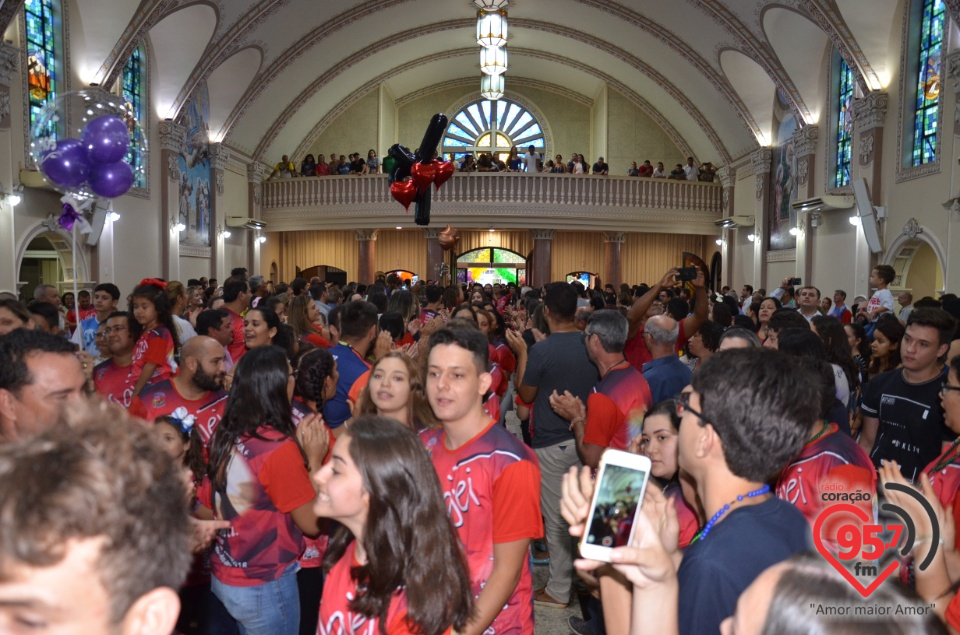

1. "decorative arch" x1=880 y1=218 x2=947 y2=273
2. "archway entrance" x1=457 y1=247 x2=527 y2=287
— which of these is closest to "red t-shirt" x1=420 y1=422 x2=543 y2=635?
"decorative arch" x1=880 y1=218 x2=947 y2=273

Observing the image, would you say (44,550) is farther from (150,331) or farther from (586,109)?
(586,109)

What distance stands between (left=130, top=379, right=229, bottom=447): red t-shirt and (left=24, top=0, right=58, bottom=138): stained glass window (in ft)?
36.1

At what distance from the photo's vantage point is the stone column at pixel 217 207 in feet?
64.0

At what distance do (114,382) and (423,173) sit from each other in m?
6.50

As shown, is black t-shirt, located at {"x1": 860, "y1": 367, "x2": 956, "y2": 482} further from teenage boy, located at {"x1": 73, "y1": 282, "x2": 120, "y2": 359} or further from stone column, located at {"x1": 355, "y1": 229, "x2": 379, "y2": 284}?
stone column, located at {"x1": 355, "y1": 229, "x2": 379, "y2": 284}

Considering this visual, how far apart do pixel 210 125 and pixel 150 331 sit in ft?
52.0

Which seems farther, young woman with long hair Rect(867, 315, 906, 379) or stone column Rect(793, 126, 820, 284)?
stone column Rect(793, 126, 820, 284)

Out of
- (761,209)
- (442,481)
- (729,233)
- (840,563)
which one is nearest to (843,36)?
(761,209)

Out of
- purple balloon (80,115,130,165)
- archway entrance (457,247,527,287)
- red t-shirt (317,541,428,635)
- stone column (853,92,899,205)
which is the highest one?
stone column (853,92,899,205)

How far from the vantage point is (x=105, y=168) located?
19.8ft

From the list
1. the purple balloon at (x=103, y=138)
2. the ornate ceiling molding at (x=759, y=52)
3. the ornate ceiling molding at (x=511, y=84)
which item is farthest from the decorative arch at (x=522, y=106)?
the purple balloon at (x=103, y=138)

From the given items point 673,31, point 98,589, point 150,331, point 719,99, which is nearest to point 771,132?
point 719,99

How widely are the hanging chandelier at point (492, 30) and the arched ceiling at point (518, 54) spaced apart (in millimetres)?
3891

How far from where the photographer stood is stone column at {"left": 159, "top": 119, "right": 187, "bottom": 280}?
55.5 ft
